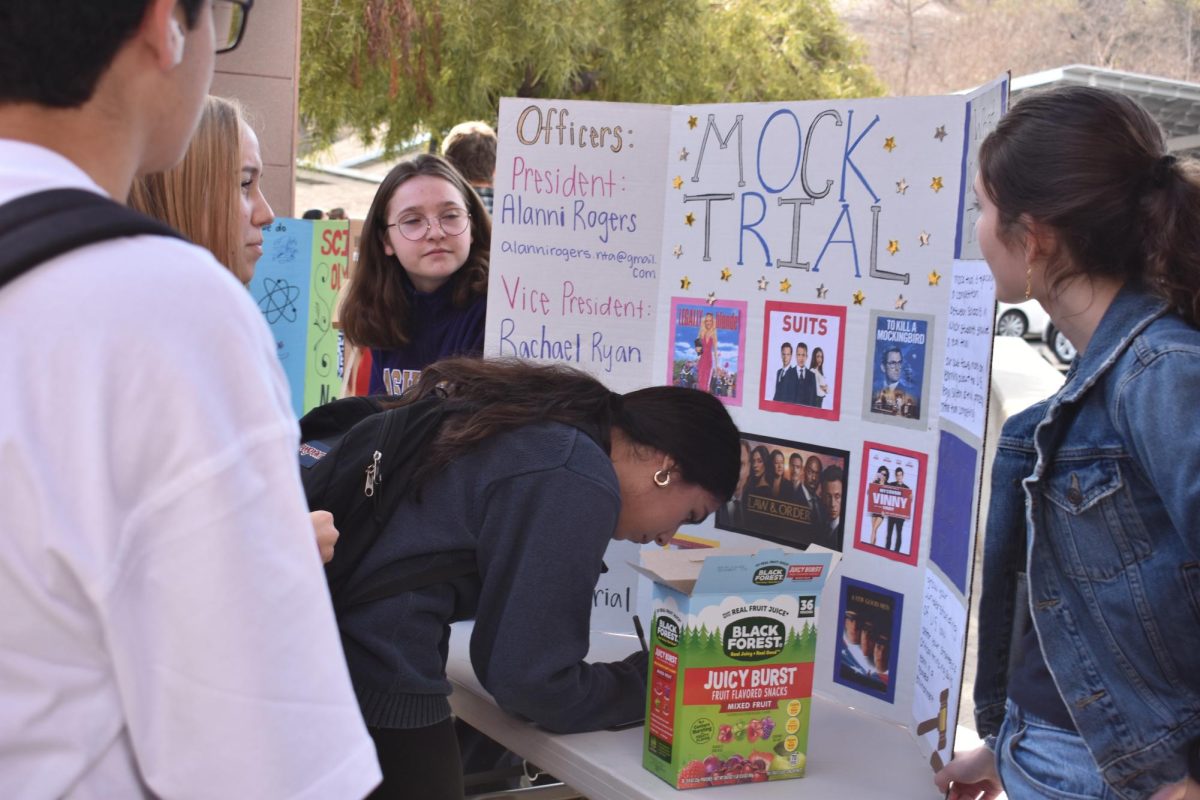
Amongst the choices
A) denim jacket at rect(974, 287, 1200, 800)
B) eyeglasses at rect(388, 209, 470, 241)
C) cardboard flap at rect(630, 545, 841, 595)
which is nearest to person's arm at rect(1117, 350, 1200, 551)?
denim jacket at rect(974, 287, 1200, 800)

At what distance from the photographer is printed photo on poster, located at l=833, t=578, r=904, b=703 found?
2.42 meters

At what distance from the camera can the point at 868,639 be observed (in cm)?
248

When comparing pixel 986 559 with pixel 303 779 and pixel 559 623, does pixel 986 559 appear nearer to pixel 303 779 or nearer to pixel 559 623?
pixel 559 623

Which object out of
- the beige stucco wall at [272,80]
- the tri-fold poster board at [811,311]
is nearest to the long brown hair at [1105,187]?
the tri-fold poster board at [811,311]

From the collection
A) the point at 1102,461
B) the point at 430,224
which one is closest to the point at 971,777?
the point at 1102,461

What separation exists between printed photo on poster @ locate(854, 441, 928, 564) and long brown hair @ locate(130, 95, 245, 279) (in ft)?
4.19

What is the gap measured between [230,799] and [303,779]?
0.04 m

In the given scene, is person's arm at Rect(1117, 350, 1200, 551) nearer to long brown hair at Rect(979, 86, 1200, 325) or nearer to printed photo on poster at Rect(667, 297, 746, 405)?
long brown hair at Rect(979, 86, 1200, 325)

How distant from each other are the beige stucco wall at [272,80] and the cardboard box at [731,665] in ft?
16.7

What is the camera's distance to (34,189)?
71cm

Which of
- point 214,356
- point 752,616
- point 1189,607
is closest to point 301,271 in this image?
point 752,616

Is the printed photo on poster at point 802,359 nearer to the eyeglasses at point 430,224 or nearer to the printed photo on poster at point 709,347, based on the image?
the printed photo on poster at point 709,347

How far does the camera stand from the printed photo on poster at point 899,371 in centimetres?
234

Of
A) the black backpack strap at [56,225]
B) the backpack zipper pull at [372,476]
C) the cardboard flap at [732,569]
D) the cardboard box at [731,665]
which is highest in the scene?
the black backpack strap at [56,225]
